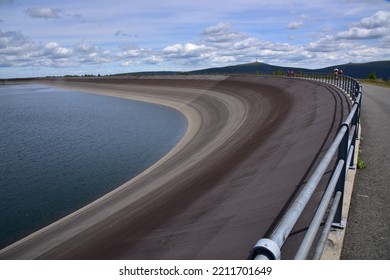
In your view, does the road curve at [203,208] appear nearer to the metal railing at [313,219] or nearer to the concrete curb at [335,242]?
the concrete curb at [335,242]

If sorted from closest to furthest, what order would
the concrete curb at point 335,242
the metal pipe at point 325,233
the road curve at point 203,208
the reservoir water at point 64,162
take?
the metal pipe at point 325,233 < the concrete curb at point 335,242 < the road curve at point 203,208 < the reservoir water at point 64,162

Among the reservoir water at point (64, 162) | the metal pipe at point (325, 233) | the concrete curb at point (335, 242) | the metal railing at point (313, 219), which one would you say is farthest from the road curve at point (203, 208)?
the reservoir water at point (64, 162)

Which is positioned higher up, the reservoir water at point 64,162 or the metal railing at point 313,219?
the metal railing at point 313,219

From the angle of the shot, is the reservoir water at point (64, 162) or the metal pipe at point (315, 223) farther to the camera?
the reservoir water at point (64, 162)

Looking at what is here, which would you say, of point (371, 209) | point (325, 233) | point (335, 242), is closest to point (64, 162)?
point (371, 209)

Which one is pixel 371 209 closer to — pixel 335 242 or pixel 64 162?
pixel 335 242

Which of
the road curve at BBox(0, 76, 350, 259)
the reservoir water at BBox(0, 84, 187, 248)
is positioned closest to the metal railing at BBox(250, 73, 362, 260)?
the road curve at BBox(0, 76, 350, 259)
